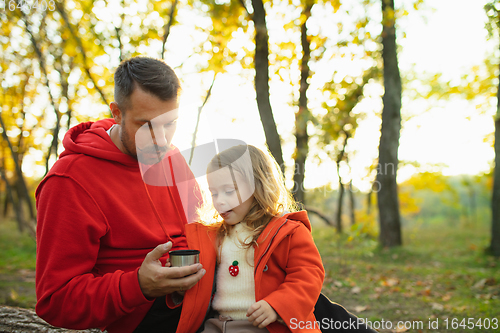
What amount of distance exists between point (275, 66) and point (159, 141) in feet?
15.7

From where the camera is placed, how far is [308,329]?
1524mm

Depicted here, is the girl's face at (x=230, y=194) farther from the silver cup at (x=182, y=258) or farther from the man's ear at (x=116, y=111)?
the man's ear at (x=116, y=111)

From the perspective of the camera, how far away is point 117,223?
1634 mm

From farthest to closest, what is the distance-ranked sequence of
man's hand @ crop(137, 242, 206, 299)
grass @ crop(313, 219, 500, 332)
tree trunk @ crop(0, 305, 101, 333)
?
grass @ crop(313, 219, 500, 332), tree trunk @ crop(0, 305, 101, 333), man's hand @ crop(137, 242, 206, 299)

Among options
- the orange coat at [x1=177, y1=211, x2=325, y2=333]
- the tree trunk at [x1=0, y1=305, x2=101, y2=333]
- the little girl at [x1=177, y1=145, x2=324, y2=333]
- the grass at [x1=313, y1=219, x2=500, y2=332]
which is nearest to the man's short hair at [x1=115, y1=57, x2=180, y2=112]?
the little girl at [x1=177, y1=145, x2=324, y2=333]

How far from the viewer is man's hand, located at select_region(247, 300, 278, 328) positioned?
4.87 ft

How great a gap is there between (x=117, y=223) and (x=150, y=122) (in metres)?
0.55

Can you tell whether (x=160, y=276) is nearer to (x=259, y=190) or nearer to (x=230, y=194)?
(x=230, y=194)

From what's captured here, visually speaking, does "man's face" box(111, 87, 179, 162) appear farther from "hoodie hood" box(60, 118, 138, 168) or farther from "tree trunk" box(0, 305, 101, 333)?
"tree trunk" box(0, 305, 101, 333)

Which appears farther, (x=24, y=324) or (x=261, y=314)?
(x=24, y=324)

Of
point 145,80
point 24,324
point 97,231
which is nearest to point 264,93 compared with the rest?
point 145,80

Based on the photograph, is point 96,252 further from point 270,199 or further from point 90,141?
point 270,199

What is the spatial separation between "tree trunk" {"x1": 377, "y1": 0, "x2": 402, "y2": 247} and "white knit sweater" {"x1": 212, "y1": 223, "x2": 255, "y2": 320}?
6.73 meters

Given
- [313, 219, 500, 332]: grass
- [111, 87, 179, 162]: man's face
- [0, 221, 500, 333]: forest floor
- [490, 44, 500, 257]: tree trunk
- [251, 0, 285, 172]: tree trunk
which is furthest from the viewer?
[490, 44, 500, 257]: tree trunk
